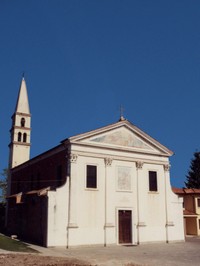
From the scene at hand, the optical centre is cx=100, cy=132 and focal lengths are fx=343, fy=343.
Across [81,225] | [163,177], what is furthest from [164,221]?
[81,225]

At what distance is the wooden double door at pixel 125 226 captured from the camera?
1005 inches

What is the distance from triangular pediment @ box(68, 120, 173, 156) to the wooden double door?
4964 mm

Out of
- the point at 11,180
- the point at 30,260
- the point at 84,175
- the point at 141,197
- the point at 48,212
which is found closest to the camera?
the point at 30,260

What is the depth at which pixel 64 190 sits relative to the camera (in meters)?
23.8

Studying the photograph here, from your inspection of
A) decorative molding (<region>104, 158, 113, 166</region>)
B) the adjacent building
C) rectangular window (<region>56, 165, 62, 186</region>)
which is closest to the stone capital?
decorative molding (<region>104, 158, 113, 166</region>)

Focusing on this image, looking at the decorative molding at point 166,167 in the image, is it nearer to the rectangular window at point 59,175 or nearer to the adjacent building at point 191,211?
the rectangular window at point 59,175

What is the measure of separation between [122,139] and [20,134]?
1393 cm

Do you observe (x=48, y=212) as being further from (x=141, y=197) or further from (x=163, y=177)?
(x=163, y=177)

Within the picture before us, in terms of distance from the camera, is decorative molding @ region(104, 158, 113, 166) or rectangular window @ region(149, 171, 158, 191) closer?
decorative molding @ region(104, 158, 113, 166)

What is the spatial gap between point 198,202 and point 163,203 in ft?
38.5

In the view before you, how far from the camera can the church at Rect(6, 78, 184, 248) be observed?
925 inches

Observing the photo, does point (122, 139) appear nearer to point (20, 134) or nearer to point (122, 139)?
point (122, 139)

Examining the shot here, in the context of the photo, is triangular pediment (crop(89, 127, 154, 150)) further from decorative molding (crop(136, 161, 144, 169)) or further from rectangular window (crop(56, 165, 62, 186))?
rectangular window (crop(56, 165, 62, 186))

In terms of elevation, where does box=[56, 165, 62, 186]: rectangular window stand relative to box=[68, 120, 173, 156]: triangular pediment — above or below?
below
